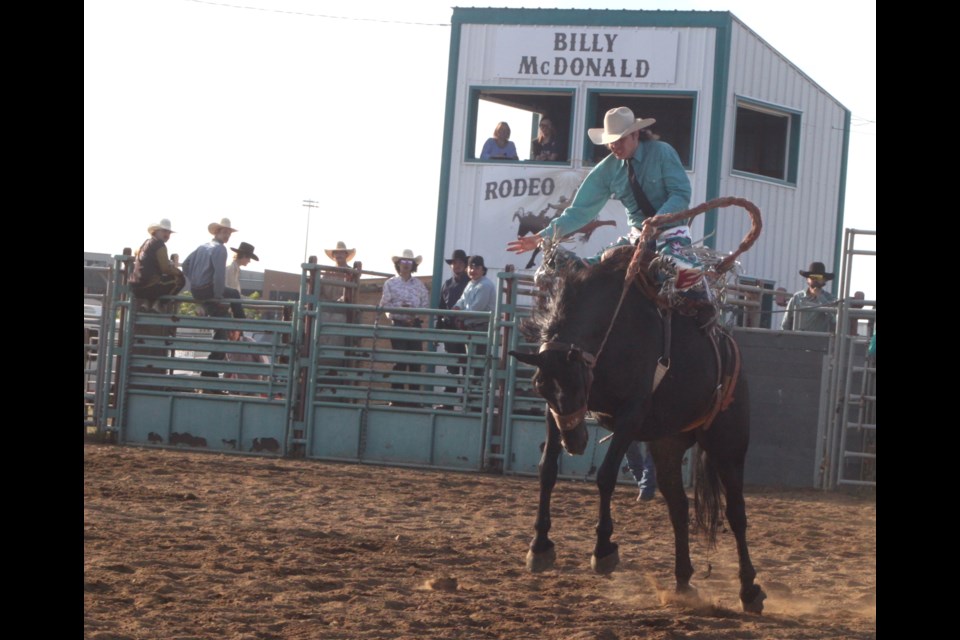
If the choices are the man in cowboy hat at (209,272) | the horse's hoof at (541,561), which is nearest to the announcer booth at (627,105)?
the man in cowboy hat at (209,272)

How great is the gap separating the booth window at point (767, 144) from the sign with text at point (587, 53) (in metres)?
1.54

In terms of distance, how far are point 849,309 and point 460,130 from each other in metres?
6.08

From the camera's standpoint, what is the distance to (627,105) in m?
15.8

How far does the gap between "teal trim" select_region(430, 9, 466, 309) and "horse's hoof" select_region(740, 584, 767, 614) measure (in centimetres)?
1028

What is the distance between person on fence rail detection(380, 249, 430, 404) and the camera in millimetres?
12688

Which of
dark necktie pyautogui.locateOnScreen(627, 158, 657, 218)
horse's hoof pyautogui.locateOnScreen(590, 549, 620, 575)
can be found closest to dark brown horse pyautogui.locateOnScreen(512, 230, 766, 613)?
horse's hoof pyautogui.locateOnScreen(590, 549, 620, 575)

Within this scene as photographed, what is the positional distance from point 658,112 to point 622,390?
11649mm

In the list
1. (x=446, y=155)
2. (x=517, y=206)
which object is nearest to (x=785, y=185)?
(x=517, y=206)

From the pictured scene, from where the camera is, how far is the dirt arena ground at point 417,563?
16.5 ft

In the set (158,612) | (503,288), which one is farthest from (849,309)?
(158,612)

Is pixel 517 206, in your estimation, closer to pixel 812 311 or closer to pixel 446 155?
pixel 446 155

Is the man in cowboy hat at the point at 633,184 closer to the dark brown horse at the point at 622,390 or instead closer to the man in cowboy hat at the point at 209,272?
the dark brown horse at the point at 622,390

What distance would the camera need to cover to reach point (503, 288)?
1167 cm
